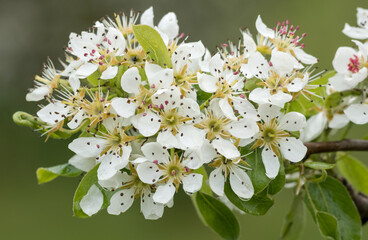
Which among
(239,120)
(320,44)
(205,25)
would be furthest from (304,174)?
(205,25)

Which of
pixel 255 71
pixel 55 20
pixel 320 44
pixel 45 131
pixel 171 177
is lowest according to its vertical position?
pixel 320 44

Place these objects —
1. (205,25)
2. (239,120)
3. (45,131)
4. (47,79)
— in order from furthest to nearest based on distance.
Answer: (205,25) → (47,79) → (45,131) → (239,120)

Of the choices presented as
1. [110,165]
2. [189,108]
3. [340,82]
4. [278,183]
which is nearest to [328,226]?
[278,183]

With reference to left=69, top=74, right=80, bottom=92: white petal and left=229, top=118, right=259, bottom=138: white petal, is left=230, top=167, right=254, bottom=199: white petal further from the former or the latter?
left=69, top=74, right=80, bottom=92: white petal

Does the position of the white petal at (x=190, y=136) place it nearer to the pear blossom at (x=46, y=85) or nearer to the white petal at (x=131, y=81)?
the white petal at (x=131, y=81)

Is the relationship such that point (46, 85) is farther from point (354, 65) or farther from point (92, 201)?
point (354, 65)

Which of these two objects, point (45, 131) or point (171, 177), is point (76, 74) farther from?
point (171, 177)

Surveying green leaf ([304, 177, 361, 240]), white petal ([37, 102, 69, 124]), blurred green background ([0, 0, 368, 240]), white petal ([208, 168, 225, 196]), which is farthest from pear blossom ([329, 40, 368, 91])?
blurred green background ([0, 0, 368, 240])
